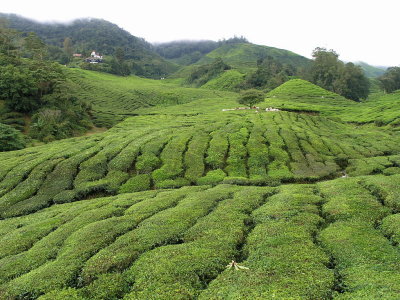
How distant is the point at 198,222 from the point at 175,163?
54.3 feet

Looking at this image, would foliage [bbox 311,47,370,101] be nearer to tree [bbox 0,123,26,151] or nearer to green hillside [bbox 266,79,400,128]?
green hillside [bbox 266,79,400,128]

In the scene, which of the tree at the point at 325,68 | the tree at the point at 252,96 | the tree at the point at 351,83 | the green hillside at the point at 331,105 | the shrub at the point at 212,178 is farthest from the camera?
the tree at the point at 325,68

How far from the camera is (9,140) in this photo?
49.1 meters

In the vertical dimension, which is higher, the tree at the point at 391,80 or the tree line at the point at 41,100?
the tree at the point at 391,80

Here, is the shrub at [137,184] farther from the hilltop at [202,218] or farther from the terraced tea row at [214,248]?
the terraced tea row at [214,248]

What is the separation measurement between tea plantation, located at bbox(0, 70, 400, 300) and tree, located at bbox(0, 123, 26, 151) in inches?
438

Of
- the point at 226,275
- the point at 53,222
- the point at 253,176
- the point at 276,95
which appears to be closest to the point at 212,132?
the point at 253,176

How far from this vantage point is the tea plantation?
12.1 metres

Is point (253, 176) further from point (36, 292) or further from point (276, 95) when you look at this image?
point (276, 95)

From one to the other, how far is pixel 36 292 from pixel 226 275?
9.36 m

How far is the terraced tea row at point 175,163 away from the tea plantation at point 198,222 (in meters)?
0.19

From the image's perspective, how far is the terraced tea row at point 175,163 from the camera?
95.7 feet

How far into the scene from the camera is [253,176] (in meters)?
31.5

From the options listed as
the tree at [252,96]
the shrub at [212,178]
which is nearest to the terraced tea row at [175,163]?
the shrub at [212,178]
